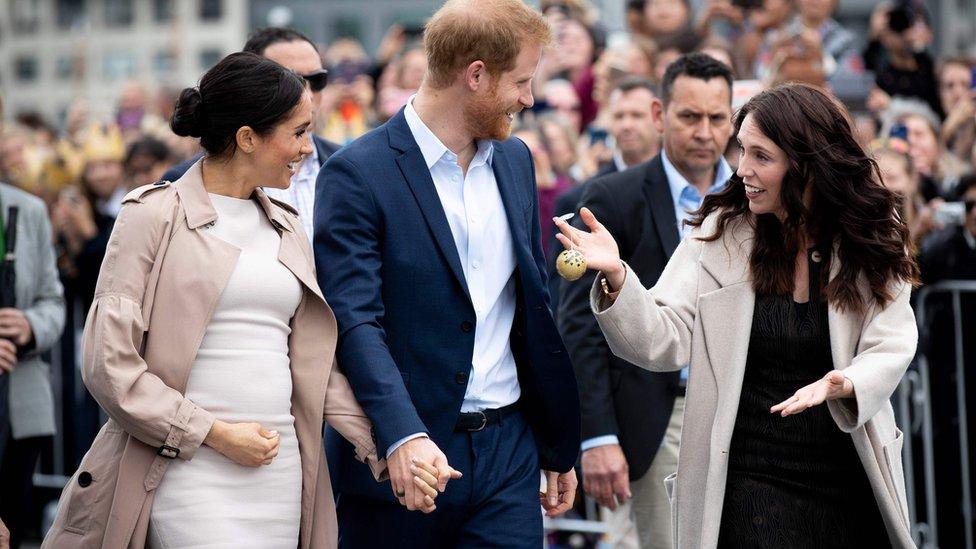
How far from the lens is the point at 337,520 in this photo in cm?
462

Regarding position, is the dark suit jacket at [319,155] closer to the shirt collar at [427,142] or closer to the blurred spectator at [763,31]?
the shirt collar at [427,142]

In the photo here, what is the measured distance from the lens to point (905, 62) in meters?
10.8

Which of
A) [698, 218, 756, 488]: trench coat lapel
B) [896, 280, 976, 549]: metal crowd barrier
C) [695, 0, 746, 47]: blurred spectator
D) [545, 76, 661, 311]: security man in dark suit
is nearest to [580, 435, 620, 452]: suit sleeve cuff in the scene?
[698, 218, 756, 488]: trench coat lapel

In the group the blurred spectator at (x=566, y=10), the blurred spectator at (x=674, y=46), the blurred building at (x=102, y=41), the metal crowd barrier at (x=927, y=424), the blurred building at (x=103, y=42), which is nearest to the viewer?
the metal crowd barrier at (x=927, y=424)

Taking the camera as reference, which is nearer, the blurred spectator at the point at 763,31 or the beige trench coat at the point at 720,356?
the beige trench coat at the point at 720,356

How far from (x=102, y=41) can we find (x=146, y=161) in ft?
239

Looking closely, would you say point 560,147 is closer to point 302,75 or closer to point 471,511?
point 302,75

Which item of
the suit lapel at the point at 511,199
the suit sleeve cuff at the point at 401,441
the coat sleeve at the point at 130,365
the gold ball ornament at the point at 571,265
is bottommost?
the suit sleeve cuff at the point at 401,441

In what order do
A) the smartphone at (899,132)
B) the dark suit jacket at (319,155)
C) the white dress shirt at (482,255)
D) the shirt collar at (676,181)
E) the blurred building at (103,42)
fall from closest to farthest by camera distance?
the white dress shirt at (482,255) → the dark suit jacket at (319,155) → the shirt collar at (676,181) → the smartphone at (899,132) → the blurred building at (103,42)

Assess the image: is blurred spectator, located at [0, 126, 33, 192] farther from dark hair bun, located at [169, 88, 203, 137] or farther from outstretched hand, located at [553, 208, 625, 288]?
outstretched hand, located at [553, 208, 625, 288]

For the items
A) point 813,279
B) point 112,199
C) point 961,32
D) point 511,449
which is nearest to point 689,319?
point 813,279

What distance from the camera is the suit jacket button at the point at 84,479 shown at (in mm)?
4184

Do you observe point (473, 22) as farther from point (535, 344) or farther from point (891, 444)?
point (891, 444)

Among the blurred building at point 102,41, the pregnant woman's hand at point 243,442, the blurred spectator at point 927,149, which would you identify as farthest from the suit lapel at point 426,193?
the blurred building at point 102,41
